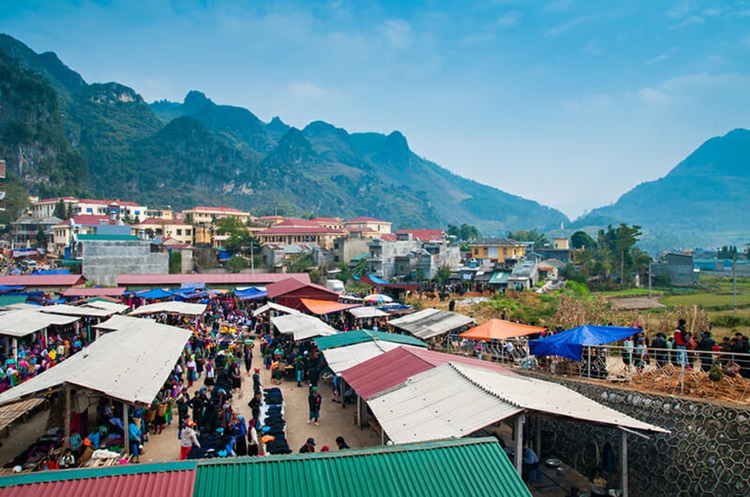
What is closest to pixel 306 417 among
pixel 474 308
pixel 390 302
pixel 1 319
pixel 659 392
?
pixel 659 392

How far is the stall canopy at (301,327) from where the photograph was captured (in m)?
16.0

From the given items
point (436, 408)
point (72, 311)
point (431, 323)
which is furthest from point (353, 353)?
point (72, 311)

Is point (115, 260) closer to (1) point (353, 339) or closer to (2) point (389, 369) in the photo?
(1) point (353, 339)

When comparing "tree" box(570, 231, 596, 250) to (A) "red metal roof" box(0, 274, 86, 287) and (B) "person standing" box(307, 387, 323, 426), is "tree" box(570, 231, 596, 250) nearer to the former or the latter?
(A) "red metal roof" box(0, 274, 86, 287)

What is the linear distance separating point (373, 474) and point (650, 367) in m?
9.34

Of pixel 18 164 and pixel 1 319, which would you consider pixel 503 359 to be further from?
pixel 18 164

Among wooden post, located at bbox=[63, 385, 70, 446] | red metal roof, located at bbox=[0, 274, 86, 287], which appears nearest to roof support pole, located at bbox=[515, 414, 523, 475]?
wooden post, located at bbox=[63, 385, 70, 446]

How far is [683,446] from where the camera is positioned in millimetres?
8297

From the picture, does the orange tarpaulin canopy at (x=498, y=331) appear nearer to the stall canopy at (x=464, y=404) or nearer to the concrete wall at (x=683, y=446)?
the concrete wall at (x=683, y=446)

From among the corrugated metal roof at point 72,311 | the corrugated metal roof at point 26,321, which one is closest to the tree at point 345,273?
the corrugated metal roof at point 72,311

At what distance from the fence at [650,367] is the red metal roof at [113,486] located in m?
7.94

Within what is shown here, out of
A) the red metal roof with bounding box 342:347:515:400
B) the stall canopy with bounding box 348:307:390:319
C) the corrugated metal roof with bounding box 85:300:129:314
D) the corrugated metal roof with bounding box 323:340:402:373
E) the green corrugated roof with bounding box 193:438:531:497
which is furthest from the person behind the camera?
the stall canopy with bounding box 348:307:390:319

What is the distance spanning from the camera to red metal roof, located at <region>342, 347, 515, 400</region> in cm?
986

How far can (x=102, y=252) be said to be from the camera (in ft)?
143
